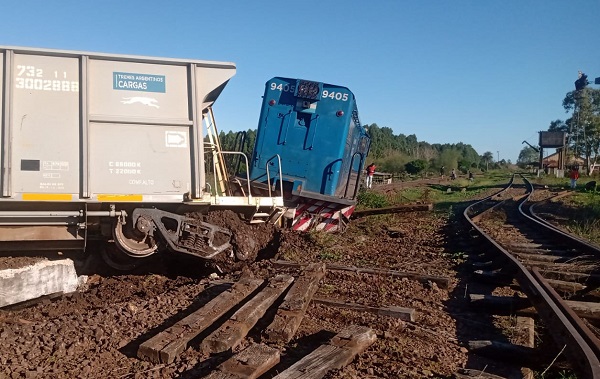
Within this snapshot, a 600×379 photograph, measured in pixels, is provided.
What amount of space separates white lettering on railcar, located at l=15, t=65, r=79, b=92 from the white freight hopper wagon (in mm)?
11

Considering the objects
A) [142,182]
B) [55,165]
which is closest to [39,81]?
[55,165]

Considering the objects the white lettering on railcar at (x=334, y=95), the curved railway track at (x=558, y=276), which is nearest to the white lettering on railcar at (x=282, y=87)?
the white lettering on railcar at (x=334, y=95)

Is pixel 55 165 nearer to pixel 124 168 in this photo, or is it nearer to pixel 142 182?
pixel 124 168

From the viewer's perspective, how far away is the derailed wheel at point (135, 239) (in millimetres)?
6834

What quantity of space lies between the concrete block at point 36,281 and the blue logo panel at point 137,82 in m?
2.29

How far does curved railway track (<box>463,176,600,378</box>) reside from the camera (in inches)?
161

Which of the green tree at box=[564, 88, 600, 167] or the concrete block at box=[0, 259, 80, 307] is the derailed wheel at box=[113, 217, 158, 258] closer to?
the concrete block at box=[0, 259, 80, 307]

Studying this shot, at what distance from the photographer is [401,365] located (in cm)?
413

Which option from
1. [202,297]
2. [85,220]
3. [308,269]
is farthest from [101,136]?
[308,269]

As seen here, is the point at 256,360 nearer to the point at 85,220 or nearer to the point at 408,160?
the point at 85,220

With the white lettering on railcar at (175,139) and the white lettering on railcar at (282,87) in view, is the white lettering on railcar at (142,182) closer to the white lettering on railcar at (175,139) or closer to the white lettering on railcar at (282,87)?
the white lettering on railcar at (175,139)

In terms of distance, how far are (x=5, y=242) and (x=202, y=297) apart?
9.07 ft

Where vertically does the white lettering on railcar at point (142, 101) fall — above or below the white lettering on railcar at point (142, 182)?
above

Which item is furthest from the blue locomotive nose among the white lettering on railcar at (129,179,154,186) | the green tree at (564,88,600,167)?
the green tree at (564,88,600,167)
